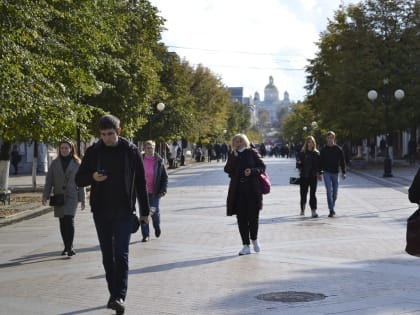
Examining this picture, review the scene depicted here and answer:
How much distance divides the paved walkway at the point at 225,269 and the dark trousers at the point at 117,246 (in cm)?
27

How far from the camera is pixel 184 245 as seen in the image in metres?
13.3

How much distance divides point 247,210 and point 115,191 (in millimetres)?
4576

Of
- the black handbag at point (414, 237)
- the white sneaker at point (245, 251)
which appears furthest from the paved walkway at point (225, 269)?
the black handbag at point (414, 237)

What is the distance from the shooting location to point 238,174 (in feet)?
40.1

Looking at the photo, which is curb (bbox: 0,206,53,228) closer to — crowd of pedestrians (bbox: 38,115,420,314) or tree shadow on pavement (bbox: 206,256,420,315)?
crowd of pedestrians (bbox: 38,115,420,314)

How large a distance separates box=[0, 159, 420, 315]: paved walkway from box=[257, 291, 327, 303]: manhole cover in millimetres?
24

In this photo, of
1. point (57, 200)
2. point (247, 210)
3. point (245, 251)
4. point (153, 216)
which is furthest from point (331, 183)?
point (57, 200)

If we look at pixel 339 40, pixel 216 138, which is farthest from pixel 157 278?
pixel 216 138

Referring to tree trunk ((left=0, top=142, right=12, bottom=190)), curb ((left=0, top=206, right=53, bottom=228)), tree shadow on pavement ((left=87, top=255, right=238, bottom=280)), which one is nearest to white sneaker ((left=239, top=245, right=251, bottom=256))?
tree shadow on pavement ((left=87, top=255, right=238, bottom=280))

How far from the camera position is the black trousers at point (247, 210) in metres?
12.2

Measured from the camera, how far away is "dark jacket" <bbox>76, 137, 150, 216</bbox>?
795 cm

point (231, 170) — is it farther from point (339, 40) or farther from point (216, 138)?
point (216, 138)

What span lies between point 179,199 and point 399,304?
1700 cm

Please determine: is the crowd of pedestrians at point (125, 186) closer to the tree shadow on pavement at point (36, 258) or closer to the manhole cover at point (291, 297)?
the tree shadow on pavement at point (36, 258)
